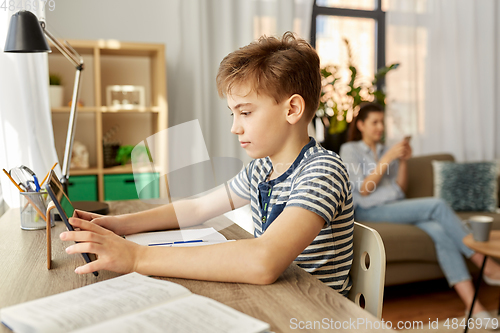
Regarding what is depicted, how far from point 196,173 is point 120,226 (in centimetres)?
22

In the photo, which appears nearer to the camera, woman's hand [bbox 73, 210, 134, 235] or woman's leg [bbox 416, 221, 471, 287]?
woman's hand [bbox 73, 210, 134, 235]

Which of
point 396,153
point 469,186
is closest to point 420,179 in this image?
point 469,186

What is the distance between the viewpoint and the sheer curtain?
3.43 m

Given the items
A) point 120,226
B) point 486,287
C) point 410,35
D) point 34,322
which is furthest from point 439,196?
point 34,322

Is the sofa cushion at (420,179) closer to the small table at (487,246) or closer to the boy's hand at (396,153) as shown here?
the boy's hand at (396,153)

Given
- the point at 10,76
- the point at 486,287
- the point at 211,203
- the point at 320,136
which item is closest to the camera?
the point at 211,203

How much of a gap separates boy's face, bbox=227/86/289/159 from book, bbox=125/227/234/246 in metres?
Result: 0.22

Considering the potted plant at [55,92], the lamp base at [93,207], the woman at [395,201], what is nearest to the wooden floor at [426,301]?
the woman at [395,201]

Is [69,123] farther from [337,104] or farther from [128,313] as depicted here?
[337,104]

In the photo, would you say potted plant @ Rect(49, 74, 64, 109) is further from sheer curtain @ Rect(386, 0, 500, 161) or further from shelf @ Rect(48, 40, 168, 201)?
sheer curtain @ Rect(386, 0, 500, 161)

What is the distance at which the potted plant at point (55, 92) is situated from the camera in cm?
246

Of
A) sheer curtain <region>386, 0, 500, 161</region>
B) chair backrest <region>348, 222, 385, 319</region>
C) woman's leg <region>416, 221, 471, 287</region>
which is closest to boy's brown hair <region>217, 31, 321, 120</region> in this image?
chair backrest <region>348, 222, 385, 319</region>

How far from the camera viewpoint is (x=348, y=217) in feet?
2.96

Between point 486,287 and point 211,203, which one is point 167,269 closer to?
point 211,203
